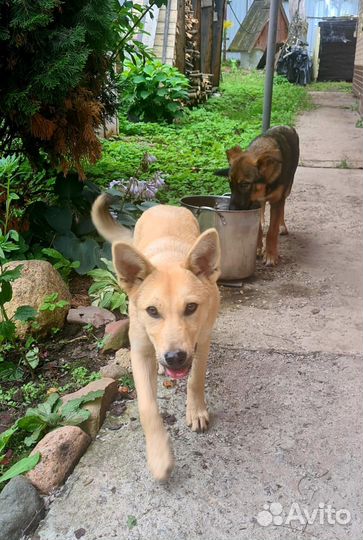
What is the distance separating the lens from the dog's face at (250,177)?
5117mm

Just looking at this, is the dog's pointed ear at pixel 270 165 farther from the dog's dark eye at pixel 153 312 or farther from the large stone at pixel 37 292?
the dog's dark eye at pixel 153 312

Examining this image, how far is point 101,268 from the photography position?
4621 millimetres

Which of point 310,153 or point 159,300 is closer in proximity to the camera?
point 159,300

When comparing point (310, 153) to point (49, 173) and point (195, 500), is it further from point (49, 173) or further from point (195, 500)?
point (195, 500)

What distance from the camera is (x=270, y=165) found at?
5.25 meters

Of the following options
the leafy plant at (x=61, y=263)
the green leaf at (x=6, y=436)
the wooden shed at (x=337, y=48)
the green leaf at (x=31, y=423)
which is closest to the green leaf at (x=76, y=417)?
the green leaf at (x=31, y=423)

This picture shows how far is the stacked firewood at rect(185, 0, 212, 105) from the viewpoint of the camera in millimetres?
14578

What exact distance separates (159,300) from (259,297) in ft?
7.48

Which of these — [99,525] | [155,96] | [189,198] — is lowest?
[99,525]

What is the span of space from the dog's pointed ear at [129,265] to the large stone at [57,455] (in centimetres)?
79

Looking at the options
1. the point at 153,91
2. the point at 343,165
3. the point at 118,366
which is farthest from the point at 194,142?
the point at 118,366

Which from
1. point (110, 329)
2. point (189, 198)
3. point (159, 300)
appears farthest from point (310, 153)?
point (159, 300)

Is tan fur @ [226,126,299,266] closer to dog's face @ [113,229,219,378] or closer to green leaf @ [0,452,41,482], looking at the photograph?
dog's face @ [113,229,219,378]

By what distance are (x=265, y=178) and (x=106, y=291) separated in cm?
195
